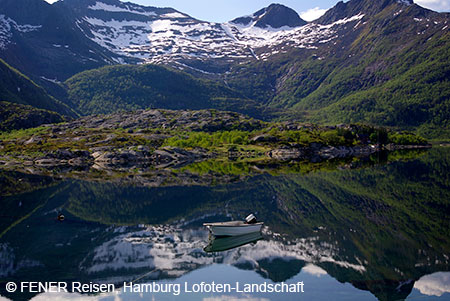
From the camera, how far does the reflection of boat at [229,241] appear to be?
41.0 meters

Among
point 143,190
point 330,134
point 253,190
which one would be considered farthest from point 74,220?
point 330,134

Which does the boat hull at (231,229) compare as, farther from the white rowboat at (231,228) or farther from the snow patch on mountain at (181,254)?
the snow patch on mountain at (181,254)

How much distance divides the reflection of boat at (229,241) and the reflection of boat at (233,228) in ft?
1.71

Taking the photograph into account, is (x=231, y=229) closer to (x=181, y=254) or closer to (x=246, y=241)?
(x=246, y=241)

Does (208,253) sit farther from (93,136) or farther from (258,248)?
(93,136)

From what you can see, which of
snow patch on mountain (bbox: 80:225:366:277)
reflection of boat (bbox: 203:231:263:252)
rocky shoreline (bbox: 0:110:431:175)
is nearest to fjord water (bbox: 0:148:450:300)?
snow patch on mountain (bbox: 80:225:366:277)

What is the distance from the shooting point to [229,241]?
43.0 meters

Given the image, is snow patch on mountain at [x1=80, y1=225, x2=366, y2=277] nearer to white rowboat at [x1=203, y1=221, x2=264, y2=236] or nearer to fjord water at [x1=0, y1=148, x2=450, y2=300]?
fjord water at [x1=0, y1=148, x2=450, y2=300]

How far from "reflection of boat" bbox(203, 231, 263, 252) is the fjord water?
0.64m

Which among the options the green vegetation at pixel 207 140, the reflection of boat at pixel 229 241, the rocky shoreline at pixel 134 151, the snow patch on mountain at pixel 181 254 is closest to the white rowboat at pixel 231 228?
the reflection of boat at pixel 229 241

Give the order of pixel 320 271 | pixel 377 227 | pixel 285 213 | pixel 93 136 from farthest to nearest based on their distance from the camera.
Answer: pixel 93 136 → pixel 285 213 → pixel 377 227 → pixel 320 271

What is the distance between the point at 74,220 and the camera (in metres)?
54.9

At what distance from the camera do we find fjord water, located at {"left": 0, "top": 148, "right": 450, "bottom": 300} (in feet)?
106

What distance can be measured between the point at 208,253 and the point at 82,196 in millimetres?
43441
